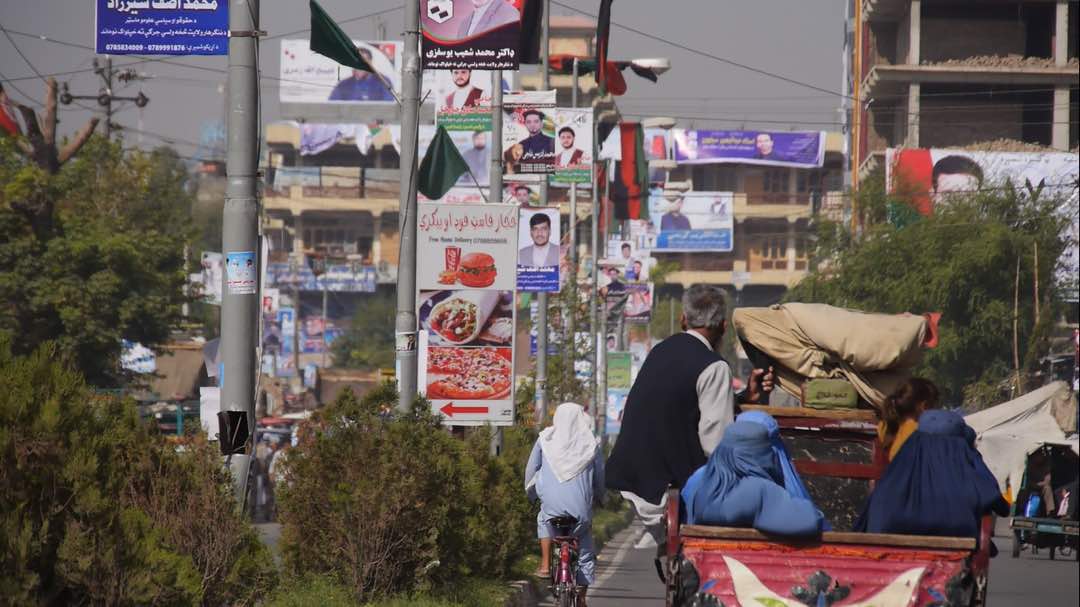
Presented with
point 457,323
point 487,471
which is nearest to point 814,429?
point 487,471

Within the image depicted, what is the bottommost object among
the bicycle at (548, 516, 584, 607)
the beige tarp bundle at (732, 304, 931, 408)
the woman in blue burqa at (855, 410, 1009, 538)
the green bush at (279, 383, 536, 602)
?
the bicycle at (548, 516, 584, 607)

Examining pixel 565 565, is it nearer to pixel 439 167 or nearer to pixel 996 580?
pixel 439 167

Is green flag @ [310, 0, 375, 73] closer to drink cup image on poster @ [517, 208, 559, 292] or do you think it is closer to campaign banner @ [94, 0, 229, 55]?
campaign banner @ [94, 0, 229, 55]

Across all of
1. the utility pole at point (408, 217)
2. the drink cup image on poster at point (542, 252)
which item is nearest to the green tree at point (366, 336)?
the drink cup image on poster at point (542, 252)

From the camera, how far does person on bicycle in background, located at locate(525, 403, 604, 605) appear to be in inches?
476

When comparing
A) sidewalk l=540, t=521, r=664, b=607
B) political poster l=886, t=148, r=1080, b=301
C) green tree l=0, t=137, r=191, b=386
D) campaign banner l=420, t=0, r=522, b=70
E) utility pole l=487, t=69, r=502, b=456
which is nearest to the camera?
sidewalk l=540, t=521, r=664, b=607

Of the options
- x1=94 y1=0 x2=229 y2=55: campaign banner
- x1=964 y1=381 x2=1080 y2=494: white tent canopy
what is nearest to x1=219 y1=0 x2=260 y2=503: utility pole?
x1=94 y1=0 x2=229 y2=55: campaign banner

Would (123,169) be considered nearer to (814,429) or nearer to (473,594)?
(473,594)

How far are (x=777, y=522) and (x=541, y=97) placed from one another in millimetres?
17703

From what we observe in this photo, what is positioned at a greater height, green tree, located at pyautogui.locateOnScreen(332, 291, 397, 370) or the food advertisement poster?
the food advertisement poster

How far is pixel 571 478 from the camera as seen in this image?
12125 mm

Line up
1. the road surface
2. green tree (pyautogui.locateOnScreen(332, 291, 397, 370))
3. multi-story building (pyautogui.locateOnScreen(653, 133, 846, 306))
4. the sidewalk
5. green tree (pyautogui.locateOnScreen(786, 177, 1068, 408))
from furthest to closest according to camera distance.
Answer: multi-story building (pyautogui.locateOnScreen(653, 133, 846, 306)) < green tree (pyautogui.locateOnScreen(332, 291, 397, 370)) < green tree (pyautogui.locateOnScreen(786, 177, 1068, 408)) < the road surface < the sidewalk

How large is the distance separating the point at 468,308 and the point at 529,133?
7477 millimetres

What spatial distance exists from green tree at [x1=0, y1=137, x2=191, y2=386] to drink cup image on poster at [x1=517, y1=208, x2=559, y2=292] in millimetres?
12230
